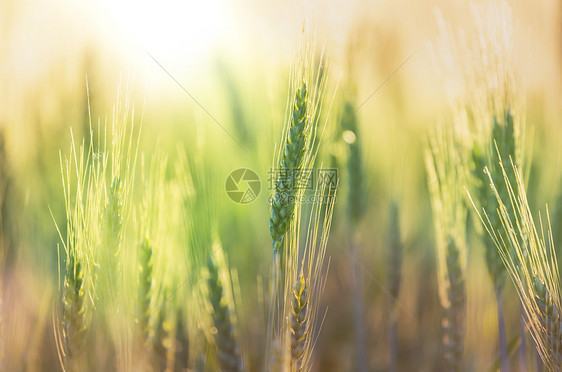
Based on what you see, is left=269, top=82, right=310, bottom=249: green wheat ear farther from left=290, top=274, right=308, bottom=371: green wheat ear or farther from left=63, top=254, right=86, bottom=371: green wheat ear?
left=63, top=254, right=86, bottom=371: green wheat ear

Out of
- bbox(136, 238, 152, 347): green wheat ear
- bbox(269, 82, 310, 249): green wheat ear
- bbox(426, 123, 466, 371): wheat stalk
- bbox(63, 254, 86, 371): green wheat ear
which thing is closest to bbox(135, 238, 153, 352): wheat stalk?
bbox(136, 238, 152, 347): green wheat ear

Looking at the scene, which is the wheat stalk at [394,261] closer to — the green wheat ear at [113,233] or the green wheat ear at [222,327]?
the green wheat ear at [222,327]

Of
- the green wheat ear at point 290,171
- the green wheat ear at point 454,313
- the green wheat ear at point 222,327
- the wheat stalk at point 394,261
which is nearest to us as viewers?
the green wheat ear at point 290,171

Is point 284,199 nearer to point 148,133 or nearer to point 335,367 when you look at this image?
point 335,367

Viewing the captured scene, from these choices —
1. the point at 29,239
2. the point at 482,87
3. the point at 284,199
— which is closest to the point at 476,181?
the point at 482,87

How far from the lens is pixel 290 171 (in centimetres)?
105

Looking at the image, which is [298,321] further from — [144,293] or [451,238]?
[451,238]

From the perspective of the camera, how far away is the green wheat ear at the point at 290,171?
1.02 m

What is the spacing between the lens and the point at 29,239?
5.29ft

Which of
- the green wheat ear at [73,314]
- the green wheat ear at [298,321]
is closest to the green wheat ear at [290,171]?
the green wheat ear at [298,321]

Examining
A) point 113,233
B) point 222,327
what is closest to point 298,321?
point 222,327

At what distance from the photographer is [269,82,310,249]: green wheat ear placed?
40.1 inches

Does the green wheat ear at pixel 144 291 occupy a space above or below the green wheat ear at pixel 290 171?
below

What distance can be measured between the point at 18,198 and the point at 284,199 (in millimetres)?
1262
